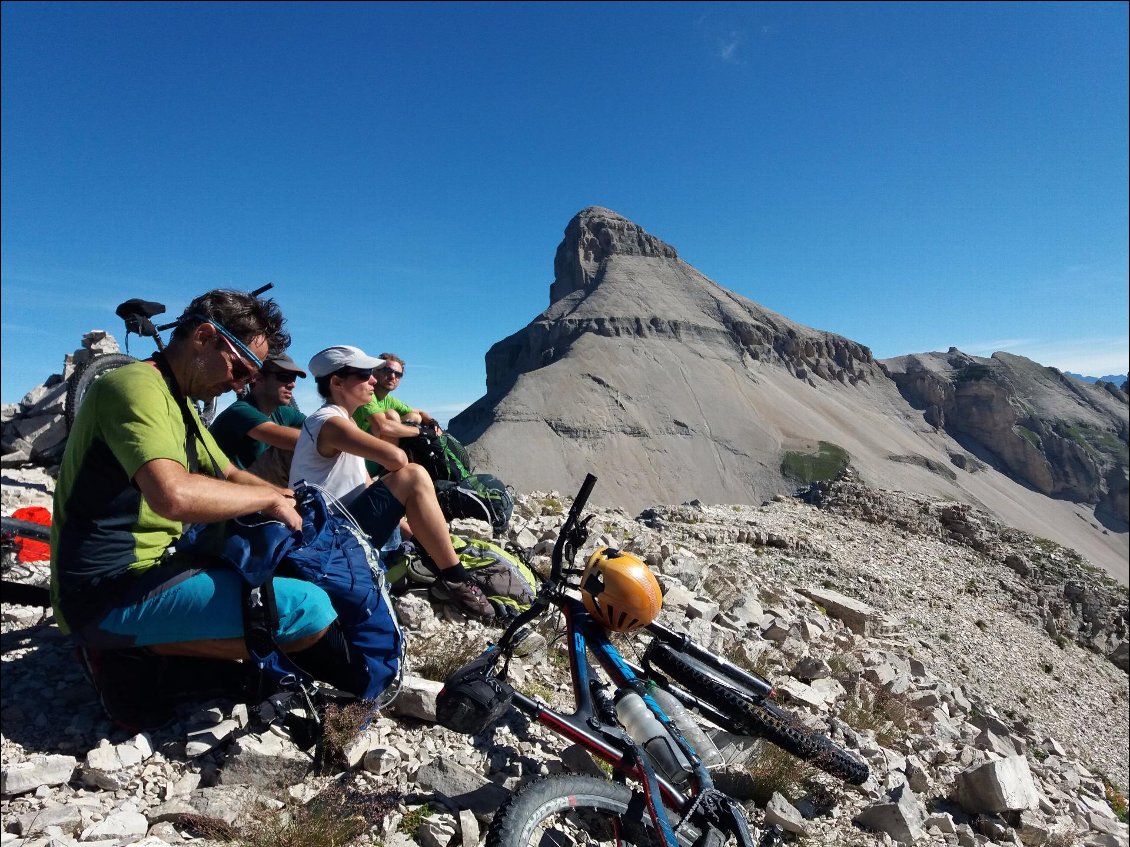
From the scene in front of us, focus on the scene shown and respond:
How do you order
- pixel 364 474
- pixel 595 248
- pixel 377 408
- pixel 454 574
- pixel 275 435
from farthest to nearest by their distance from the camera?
pixel 595 248 < pixel 377 408 < pixel 275 435 < pixel 364 474 < pixel 454 574

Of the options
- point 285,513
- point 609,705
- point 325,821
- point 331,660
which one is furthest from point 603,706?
point 285,513

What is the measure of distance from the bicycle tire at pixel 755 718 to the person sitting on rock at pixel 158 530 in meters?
1.85

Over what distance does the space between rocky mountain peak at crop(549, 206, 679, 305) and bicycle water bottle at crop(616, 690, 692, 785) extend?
139 meters

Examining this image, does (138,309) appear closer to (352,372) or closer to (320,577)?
(352,372)

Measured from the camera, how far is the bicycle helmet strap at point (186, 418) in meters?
3.24

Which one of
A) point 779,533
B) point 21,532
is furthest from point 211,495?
point 779,533

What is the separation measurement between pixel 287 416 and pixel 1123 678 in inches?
1068

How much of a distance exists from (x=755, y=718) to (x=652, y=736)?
1.01m

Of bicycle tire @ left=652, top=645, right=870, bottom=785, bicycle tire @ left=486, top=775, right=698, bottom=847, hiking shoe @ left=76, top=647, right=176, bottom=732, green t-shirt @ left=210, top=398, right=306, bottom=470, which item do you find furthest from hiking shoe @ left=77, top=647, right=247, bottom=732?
bicycle tire @ left=652, top=645, right=870, bottom=785

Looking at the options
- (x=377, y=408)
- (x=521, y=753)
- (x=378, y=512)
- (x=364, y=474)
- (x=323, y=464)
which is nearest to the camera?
(x=521, y=753)

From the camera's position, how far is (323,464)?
15.5 ft

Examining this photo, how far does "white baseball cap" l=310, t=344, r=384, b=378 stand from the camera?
483cm

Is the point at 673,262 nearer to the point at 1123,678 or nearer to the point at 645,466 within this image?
the point at 645,466

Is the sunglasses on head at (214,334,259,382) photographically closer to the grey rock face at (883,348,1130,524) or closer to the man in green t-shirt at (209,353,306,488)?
the man in green t-shirt at (209,353,306,488)
